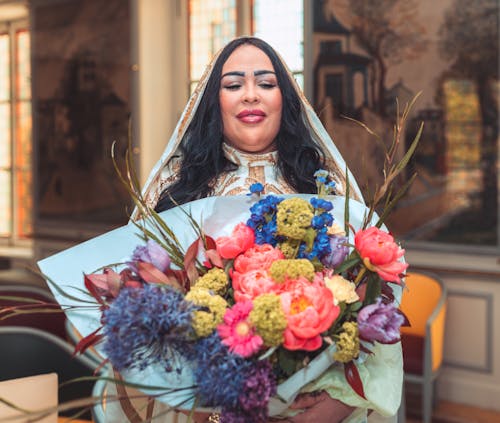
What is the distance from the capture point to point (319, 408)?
1076mm

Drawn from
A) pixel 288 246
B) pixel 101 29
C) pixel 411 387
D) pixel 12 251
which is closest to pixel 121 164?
pixel 101 29

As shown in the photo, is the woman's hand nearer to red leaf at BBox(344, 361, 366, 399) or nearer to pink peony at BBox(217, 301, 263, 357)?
red leaf at BBox(344, 361, 366, 399)

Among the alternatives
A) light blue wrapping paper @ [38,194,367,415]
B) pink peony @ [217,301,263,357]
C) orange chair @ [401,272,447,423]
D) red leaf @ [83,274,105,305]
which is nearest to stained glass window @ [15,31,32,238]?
orange chair @ [401,272,447,423]

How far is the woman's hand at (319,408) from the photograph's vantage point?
1.03 meters

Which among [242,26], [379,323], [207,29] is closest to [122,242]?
[379,323]

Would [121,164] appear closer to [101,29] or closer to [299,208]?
[101,29]

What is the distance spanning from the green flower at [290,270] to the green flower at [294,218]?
56 mm

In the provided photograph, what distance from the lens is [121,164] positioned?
5230mm

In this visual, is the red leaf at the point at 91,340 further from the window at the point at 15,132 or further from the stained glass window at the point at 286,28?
the window at the point at 15,132

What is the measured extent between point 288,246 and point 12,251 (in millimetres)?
5895

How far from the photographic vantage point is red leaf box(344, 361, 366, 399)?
1.00 metres

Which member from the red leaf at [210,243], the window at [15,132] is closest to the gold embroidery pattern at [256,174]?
the red leaf at [210,243]

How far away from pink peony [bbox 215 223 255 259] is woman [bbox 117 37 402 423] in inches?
16.5

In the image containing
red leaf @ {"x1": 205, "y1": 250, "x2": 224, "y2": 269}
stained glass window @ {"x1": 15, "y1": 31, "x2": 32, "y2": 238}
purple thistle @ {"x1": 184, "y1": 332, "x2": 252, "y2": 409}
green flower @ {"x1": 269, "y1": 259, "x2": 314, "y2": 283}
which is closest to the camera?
purple thistle @ {"x1": 184, "y1": 332, "x2": 252, "y2": 409}
